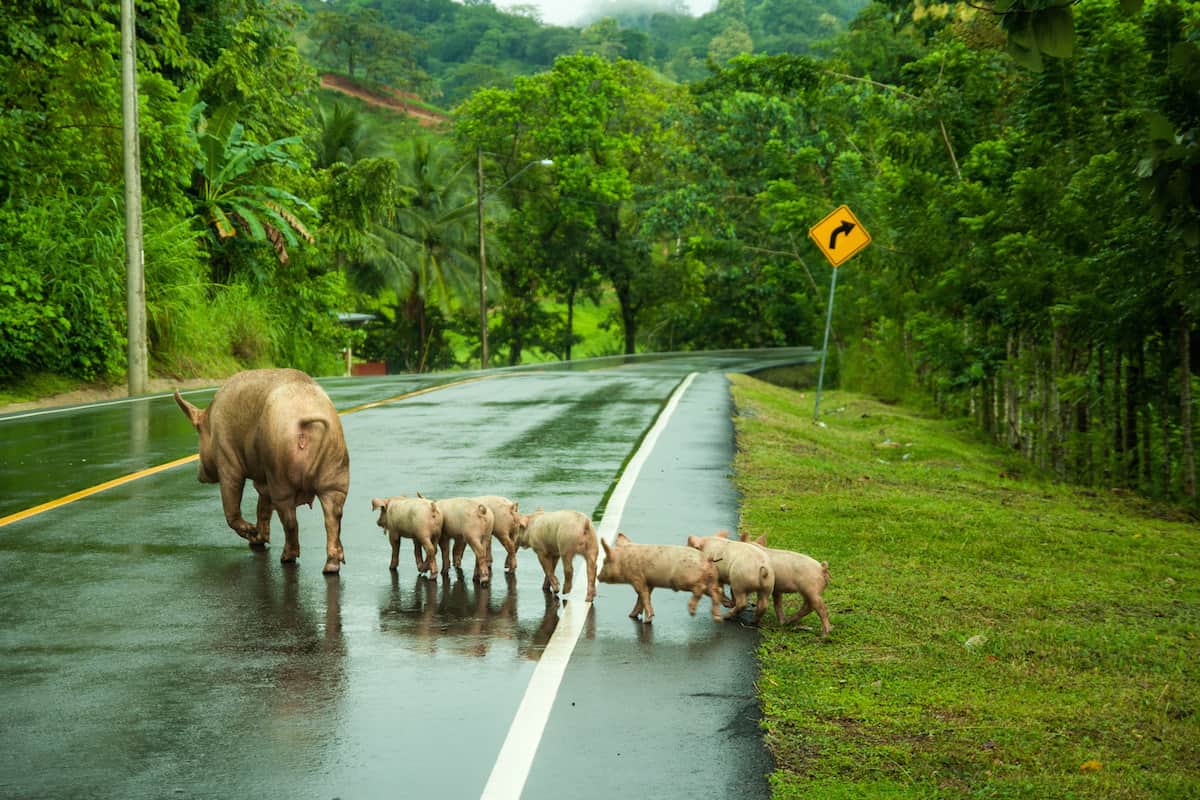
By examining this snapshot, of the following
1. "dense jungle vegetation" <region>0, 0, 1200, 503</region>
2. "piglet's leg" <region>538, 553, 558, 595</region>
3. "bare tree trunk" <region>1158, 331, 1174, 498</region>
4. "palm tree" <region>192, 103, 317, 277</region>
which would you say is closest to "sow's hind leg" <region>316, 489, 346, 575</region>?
"piglet's leg" <region>538, 553, 558, 595</region>

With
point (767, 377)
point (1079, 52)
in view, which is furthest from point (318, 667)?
point (767, 377)

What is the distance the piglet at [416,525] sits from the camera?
8.76 metres

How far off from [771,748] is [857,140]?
3686 cm

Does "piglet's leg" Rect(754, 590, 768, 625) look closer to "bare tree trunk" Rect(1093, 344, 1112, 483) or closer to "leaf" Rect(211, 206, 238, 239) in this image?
"bare tree trunk" Rect(1093, 344, 1112, 483)

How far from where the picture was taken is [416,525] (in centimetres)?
881

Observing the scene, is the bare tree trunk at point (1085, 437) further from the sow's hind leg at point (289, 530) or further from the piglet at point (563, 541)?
the sow's hind leg at point (289, 530)

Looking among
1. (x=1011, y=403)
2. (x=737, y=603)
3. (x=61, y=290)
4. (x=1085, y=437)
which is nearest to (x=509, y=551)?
(x=737, y=603)

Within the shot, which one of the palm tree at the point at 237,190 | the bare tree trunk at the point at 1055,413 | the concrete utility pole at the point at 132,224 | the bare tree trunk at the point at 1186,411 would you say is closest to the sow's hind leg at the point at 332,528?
the bare tree trunk at the point at 1186,411

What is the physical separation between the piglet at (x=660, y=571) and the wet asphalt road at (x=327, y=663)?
162mm

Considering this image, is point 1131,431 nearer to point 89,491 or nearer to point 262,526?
point 262,526

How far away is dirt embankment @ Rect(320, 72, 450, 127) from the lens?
341 ft

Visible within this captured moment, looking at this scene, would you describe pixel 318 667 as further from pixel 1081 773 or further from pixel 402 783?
pixel 1081 773

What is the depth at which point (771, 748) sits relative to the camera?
5.60 meters

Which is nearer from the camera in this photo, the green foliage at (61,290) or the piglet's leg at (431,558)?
the piglet's leg at (431,558)
